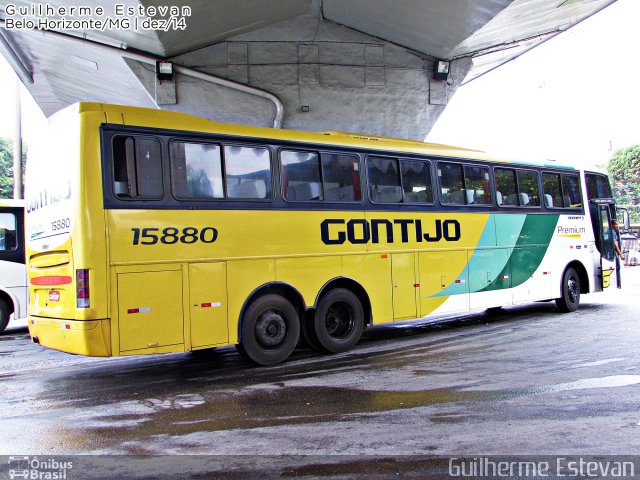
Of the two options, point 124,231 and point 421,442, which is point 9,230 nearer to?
point 124,231

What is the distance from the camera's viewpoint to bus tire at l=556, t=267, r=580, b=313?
13297mm

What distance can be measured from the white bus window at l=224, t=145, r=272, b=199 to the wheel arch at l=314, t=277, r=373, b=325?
5.59 feet

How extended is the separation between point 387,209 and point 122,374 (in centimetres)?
493

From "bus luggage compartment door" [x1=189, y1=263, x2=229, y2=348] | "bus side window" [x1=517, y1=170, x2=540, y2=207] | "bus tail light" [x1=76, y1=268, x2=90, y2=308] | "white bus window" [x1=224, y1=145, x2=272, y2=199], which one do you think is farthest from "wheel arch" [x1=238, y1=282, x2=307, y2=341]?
"bus side window" [x1=517, y1=170, x2=540, y2=207]

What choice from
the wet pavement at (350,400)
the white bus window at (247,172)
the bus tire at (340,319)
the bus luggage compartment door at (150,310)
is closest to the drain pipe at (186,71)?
the wet pavement at (350,400)

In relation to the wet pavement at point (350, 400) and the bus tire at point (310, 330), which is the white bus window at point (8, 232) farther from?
the bus tire at point (310, 330)

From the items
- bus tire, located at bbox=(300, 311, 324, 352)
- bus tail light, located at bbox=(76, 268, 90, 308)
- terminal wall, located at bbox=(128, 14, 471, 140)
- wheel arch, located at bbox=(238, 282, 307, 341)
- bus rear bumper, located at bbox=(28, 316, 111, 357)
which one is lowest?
bus tire, located at bbox=(300, 311, 324, 352)

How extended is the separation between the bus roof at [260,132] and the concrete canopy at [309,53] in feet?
15.4

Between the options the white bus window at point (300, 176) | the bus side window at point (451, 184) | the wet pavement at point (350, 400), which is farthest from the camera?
the bus side window at point (451, 184)

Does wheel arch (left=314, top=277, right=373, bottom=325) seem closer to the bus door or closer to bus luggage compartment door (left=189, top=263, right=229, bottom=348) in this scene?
bus luggage compartment door (left=189, top=263, right=229, bottom=348)

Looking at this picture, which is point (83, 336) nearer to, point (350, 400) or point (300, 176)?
point (350, 400)

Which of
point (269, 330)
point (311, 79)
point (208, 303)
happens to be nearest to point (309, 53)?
point (311, 79)

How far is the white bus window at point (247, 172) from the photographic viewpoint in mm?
7938

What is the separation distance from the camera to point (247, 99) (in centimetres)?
1664
